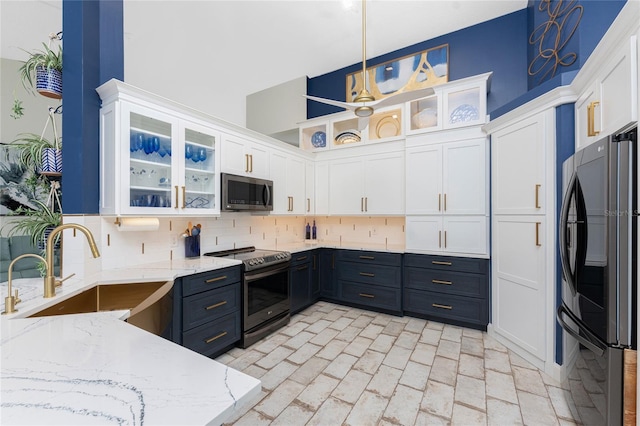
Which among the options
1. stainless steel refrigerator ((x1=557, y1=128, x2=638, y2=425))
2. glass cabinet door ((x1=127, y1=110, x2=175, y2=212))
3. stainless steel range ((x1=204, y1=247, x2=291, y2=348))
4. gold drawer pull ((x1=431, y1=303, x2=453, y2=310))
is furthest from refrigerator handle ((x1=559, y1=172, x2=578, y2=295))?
glass cabinet door ((x1=127, y1=110, x2=175, y2=212))

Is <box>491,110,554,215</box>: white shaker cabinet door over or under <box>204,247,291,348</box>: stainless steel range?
over

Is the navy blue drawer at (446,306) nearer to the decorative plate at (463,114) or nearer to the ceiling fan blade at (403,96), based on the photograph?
the decorative plate at (463,114)

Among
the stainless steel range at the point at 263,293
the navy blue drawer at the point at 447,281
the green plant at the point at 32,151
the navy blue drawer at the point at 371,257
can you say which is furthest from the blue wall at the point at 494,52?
the green plant at the point at 32,151

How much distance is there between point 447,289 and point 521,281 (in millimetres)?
829

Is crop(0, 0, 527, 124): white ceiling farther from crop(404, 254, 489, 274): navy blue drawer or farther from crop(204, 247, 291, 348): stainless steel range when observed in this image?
crop(404, 254, 489, 274): navy blue drawer

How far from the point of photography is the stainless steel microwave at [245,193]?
287cm

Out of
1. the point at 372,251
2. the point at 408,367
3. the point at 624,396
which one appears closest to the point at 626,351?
the point at 624,396

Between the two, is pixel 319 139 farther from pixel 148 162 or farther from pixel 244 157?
pixel 148 162

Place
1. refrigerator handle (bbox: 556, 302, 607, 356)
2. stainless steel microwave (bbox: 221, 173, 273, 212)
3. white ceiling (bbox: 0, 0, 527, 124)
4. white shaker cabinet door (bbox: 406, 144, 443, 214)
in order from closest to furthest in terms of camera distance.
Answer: refrigerator handle (bbox: 556, 302, 607, 356) → white ceiling (bbox: 0, 0, 527, 124) → stainless steel microwave (bbox: 221, 173, 273, 212) → white shaker cabinet door (bbox: 406, 144, 443, 214)

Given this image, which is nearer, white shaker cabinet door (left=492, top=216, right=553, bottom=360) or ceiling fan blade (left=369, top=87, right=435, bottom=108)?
ceiling fan blade (left=369, top=87, right=435, bottom=108)

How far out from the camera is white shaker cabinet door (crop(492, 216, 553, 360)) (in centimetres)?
230

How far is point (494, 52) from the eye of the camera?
326 cm

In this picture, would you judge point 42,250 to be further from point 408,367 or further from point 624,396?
point 624,396

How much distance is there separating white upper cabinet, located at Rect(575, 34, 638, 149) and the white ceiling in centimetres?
189
